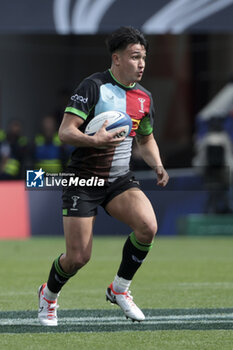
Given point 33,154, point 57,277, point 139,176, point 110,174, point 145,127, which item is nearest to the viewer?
point 57,277

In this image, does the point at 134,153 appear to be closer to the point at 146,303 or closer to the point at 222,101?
the point at 222,101

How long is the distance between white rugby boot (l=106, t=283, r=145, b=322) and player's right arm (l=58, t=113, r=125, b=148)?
122cm

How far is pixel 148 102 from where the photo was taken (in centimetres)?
750

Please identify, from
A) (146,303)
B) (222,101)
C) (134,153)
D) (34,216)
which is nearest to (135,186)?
(146,303)

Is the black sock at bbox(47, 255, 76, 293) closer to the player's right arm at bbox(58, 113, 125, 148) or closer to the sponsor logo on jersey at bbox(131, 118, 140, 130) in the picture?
the player's right arm at bbox(58, 113, 125, 148)

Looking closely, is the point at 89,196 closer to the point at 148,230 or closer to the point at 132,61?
the point at 148,230

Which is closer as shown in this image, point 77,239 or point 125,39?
point 77,239

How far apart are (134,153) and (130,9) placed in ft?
9.68

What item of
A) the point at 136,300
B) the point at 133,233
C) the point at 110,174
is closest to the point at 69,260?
the point at 133,233

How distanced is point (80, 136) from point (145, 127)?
0.81m

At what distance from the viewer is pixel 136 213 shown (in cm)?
728

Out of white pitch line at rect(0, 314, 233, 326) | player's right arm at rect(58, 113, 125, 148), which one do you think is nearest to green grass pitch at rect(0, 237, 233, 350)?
white pitch line at rect(0, 314, 233, 326)

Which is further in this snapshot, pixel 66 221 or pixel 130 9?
pixel 130 9

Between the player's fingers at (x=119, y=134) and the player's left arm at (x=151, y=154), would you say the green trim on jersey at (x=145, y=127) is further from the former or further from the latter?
the player's fingers at (x=119, y=134)
